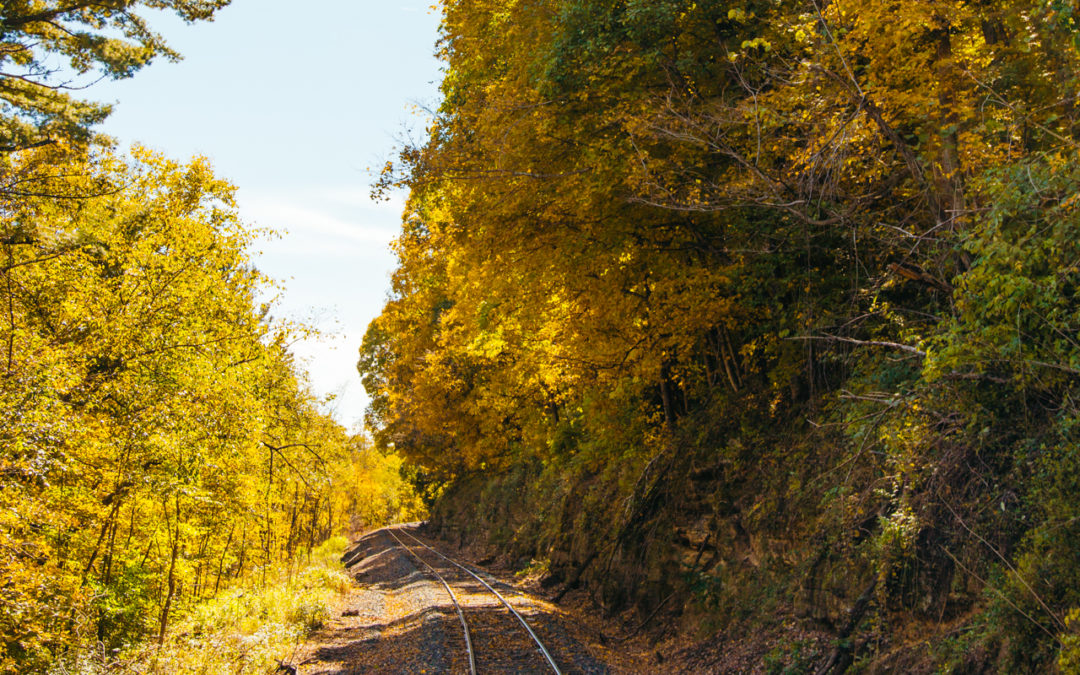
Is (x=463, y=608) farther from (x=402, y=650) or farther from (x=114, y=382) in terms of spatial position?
(x=114, y=382)

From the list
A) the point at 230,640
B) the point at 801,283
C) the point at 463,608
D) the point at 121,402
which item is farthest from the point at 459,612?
the point at 801,283

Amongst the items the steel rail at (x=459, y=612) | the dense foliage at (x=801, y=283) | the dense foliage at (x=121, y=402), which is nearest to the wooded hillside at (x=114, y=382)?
the dense foliage at (x=121, y=402)

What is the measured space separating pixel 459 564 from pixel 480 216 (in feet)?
57.8

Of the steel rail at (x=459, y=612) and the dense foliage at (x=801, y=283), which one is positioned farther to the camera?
the steel rail at (x=459, y=612)

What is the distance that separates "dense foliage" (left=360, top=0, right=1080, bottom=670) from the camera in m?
5.81

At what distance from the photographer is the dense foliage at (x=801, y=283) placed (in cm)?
581

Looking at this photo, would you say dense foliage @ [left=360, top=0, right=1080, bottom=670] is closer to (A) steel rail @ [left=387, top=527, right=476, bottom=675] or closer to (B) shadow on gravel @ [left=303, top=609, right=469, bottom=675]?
(A) steel rail @ [left=387, top=527, right=476, bottom=675]

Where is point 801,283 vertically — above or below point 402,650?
above

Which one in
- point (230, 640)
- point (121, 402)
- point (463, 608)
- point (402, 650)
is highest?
point (121, 402)

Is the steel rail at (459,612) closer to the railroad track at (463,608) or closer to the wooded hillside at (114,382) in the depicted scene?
the railroad track at (463,608)

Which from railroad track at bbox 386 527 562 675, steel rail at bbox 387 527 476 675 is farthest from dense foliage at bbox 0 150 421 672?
railroad track at bbox 386 527 562 675

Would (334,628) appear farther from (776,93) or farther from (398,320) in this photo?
(398,320)

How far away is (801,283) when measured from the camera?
10.3m

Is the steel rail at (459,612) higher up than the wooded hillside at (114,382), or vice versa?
the wooded hillside at (114,382)
